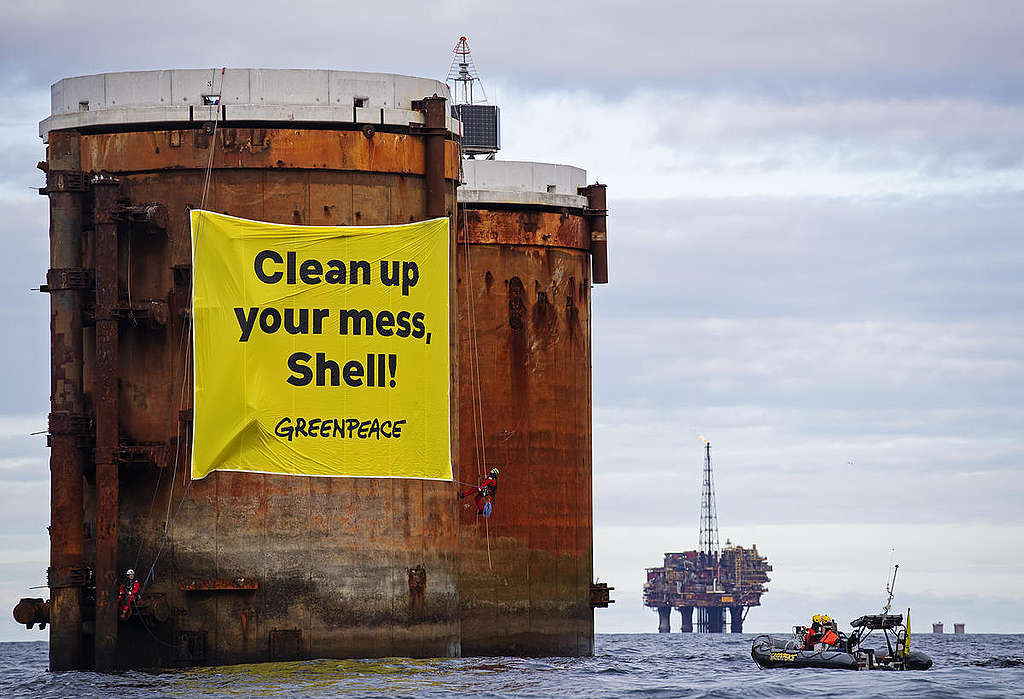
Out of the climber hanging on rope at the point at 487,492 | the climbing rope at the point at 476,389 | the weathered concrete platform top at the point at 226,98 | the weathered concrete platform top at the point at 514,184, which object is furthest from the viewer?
the weathered concrete platform top at the point at 514,184

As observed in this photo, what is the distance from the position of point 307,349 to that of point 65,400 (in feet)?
20.5

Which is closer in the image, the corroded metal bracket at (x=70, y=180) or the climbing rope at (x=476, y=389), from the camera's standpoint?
the corroded metal bracket at (x=70, y=180)

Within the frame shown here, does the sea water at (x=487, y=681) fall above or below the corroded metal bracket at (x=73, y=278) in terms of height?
below

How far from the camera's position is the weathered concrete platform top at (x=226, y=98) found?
5044 centimetres

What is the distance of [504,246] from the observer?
2527 inches

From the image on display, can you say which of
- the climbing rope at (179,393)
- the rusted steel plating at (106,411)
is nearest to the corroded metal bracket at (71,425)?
the rusted steel plating at (106,411)

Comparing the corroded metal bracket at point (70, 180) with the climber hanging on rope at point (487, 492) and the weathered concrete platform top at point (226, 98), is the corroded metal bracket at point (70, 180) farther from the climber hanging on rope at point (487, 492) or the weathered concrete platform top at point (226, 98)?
the climber hanging on rope at point (487, 492)

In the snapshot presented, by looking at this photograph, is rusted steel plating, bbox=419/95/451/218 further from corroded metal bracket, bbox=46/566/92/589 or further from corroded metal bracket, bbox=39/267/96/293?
corroded metal bracket, bbox=46/566/92/589

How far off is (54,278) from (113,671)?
9.96 meters

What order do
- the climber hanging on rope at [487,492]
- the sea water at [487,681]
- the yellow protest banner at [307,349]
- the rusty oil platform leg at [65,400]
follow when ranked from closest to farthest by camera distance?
the sea water at [487,681]
the yellow protest banner at [307,349]
the rusty oil platform leg at [65,400]
the climber hanging on rope at [487,492]

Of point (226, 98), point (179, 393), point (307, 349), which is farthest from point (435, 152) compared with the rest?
point (179, 393)

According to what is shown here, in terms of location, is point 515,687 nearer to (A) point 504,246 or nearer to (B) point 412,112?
(B) point 412,112

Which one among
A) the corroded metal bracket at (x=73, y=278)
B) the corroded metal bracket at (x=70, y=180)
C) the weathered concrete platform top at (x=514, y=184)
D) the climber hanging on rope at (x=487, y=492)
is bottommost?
the climber hanging on rope at (x=487, y=492)

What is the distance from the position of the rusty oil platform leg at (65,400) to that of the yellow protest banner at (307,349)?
10.9 feet
